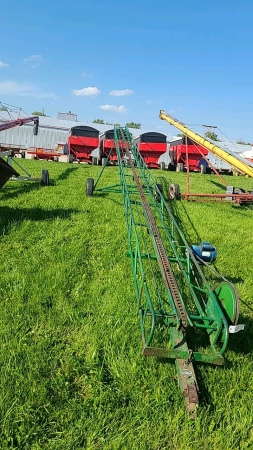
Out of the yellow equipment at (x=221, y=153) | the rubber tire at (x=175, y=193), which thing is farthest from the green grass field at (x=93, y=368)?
the yellow equipment at (x=221, y=153)

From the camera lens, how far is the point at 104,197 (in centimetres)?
806

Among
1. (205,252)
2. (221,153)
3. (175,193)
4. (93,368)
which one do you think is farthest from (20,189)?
(93,368)

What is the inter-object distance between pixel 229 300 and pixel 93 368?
1.14 meters

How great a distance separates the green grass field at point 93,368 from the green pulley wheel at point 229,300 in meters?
0.43

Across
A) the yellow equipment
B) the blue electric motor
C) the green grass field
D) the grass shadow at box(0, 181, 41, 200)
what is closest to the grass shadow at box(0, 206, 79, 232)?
the green grass field

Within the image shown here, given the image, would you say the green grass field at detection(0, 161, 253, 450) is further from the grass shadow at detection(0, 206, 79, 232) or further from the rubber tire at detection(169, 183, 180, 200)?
the rubber tire at detection(169, 183, 180, 200)

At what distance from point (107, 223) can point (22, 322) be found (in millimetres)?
3317

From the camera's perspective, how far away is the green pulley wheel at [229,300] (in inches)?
90.9

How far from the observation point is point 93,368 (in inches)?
95.2

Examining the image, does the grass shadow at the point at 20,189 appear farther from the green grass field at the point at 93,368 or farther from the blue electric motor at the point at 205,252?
the blue electric motor at the point at 205,252

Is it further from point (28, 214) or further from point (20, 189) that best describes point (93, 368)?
point (20, 189)

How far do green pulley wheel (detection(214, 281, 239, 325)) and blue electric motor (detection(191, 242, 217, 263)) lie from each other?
562mm

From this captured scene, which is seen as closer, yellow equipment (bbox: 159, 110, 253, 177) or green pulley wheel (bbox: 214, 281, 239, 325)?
green pulley wheel (bbox: 214, 281, 239, 325)

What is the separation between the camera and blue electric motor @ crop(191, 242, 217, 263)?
3306 mm
